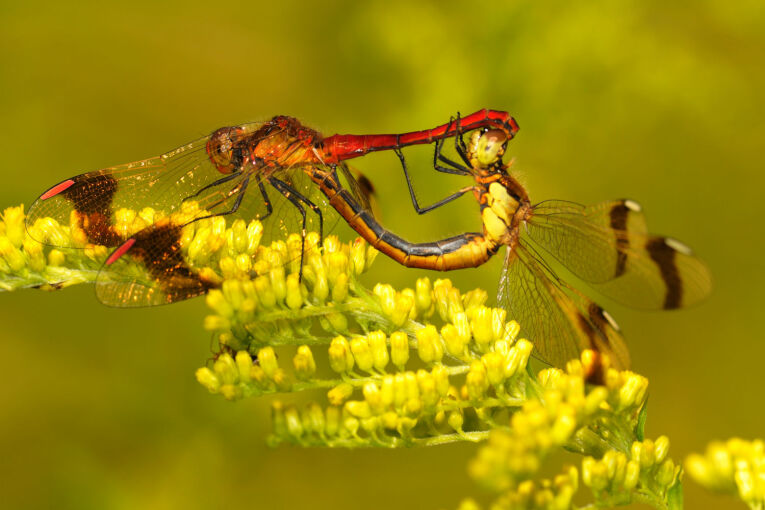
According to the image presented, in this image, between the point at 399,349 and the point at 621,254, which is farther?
the point at 621,254

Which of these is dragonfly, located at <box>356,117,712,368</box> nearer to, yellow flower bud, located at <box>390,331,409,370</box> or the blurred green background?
yellow flower bud, located at <box>390,331,409,370</box>

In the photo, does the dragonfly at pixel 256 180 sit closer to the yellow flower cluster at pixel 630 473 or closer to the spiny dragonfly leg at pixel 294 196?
the spiny dragonfly leg at pixel 294 196

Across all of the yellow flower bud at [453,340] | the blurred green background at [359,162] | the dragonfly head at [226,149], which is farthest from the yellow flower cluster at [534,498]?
the blurred green background at [359,162]

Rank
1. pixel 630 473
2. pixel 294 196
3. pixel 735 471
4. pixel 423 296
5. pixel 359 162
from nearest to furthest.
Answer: pixel 735 471, pixel 630 473, pixel 423 296, pixel 294 196, pixel 359 162

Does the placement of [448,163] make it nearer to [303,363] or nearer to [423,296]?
[423,296]

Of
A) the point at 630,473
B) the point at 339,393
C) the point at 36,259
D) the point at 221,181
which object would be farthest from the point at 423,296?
the point at 36,259

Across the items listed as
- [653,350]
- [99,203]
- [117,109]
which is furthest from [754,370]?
[117,109]
